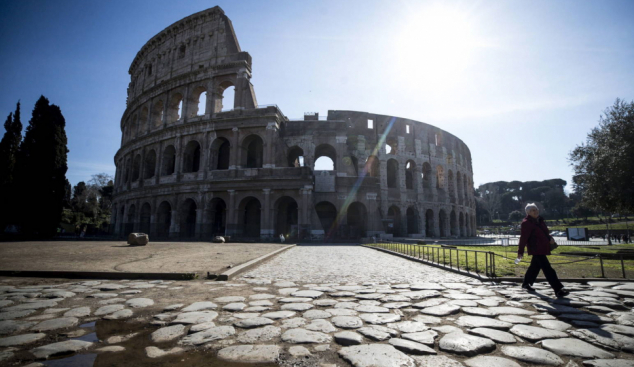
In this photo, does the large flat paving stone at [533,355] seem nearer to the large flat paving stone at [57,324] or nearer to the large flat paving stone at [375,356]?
the large flat paving stone at [375,356]

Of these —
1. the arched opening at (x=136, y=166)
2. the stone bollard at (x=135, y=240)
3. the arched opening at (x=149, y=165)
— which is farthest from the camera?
the arched opening at (x=136, y=166)

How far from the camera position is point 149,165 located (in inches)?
1117

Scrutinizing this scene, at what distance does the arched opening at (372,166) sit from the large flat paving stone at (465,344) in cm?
2611

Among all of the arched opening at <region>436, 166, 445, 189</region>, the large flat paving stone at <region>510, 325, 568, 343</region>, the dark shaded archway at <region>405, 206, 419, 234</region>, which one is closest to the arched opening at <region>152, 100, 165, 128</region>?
the dark shaded archway at <region>405, 206, 419, 234</region>

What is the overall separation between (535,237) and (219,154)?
25576 mm

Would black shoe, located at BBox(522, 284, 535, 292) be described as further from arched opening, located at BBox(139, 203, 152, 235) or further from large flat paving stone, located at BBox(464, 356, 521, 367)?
arched opening, located at BBox(139, 203, 152, 235)

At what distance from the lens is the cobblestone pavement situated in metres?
2.06

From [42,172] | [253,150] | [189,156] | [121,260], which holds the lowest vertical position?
[121,260]

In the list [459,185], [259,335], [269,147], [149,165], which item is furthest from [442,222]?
[259,335]

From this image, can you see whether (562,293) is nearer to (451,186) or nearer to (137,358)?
(137,358)

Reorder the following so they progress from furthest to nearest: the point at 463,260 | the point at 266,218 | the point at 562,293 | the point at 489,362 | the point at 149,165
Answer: the point at 149,165 < the point at 266,218 < the point at 463,260 < the point at 562,293 < the point at 489,362

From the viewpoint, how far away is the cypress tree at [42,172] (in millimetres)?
23391

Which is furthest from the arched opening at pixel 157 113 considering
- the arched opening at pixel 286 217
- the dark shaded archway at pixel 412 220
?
the dark shaded archway at pixel 412 220

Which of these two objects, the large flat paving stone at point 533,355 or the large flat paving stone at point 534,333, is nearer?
the large flat paving stone at point 533,355
